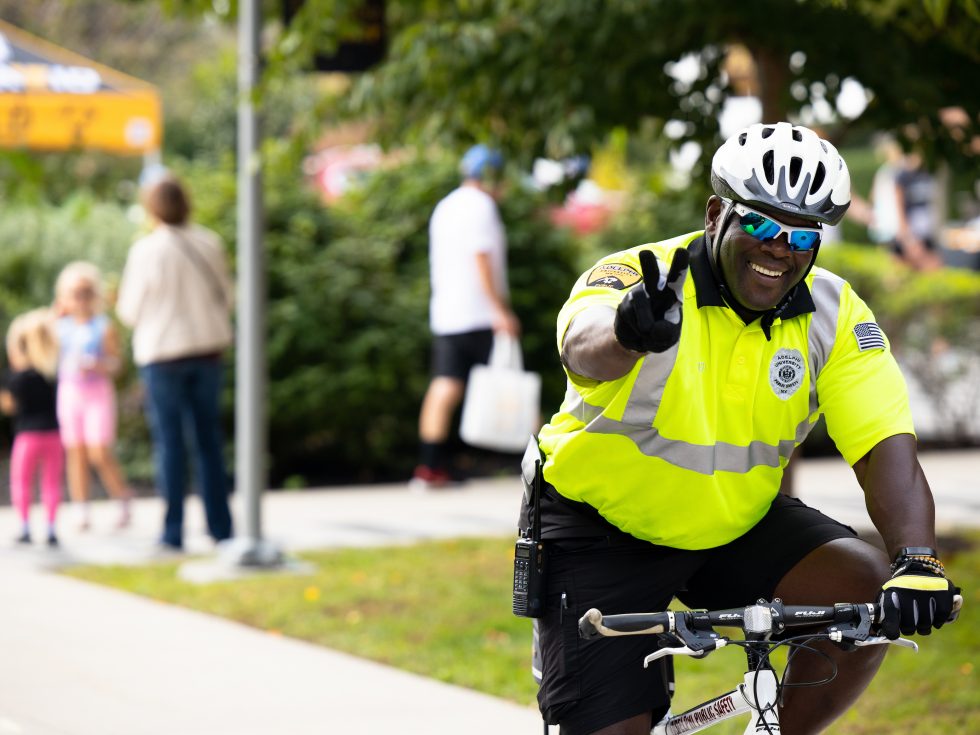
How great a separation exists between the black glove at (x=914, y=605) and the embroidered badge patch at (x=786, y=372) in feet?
1.76

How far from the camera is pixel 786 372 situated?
11.6ft

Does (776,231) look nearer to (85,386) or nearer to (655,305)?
(655,305)

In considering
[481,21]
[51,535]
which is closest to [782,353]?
[481,21]

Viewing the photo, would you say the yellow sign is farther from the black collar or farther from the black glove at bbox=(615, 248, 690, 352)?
the black glove at bbox=(615, 248, 690, 352)

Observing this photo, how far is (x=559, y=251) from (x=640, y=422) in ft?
29.6

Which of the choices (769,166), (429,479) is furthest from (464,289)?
(769,166)

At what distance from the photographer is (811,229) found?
3.25m

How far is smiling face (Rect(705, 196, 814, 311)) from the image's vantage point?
3.28m

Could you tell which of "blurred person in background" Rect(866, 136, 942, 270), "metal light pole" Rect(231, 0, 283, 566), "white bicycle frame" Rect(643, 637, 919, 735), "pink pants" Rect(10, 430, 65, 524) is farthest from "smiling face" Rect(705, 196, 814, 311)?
"blurred person in background" Rect(866, 136, 942, 270)

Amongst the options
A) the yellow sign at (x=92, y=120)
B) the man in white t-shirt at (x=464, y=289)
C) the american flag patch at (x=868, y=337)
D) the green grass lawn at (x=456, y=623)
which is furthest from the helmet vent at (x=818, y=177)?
the yellow sign at (x=92, y=120)

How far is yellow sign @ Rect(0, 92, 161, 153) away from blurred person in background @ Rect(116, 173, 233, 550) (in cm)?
566

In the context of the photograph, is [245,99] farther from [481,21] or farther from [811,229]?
[811,229]

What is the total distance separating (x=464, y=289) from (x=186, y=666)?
14.6 ft

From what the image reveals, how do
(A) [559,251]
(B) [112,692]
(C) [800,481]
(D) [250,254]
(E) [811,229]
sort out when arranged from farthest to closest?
(A) [559,251] → (C) [800,481] → (D) [250,254] → (B) [112,692] → (E) [811,229]
